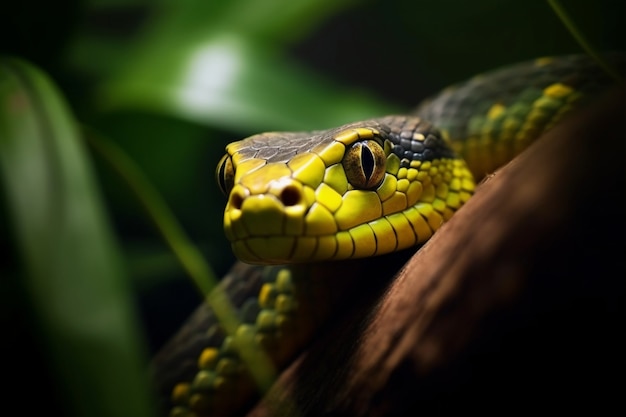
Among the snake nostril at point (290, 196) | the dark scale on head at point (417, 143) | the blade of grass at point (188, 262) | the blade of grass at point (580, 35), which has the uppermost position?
the blade of grass at point (580, 35)

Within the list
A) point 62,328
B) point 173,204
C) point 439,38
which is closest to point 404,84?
point 439,38

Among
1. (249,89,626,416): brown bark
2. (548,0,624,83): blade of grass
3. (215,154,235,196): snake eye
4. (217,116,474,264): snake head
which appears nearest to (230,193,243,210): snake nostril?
(217,116,474,264): snake head

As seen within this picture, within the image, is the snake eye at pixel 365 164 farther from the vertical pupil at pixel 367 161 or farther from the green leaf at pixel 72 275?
the green leaf at pixel 72 275

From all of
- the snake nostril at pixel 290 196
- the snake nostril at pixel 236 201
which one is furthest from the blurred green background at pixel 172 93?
the snake nostril at pixel 290 196

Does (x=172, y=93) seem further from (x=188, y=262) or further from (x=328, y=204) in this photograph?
(x=328, y=204)

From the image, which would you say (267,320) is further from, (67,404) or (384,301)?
(67,404)
